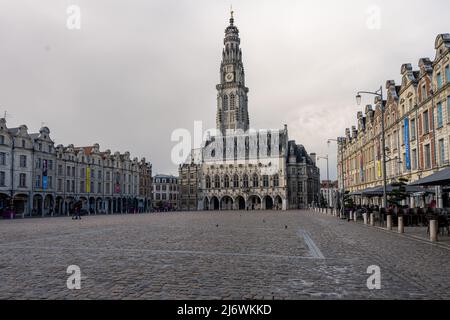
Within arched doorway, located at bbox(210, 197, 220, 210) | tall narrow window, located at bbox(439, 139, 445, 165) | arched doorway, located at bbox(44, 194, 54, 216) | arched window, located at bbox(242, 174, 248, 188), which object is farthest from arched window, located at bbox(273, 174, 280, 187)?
tall narrow window, located at bbox(439, 139, 445, 165)

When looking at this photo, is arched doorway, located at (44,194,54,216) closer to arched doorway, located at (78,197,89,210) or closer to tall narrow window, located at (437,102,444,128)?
arched doorway, located at (78,197,89,210)

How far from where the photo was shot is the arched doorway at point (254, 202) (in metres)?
96.8

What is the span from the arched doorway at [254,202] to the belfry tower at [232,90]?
19.4 m

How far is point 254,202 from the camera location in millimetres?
99375

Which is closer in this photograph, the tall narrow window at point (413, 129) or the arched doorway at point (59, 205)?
the tall narrow window at point (413, 129)

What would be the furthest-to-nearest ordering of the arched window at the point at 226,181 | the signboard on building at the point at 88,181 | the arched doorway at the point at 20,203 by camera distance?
the arched window at the point at 226,181, the signboard on building at the point at 88,181, the arched doorway at the point at 20,203

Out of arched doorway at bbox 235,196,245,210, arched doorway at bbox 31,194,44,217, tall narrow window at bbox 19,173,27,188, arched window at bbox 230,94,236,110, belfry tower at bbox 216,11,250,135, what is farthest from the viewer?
arched window at bbox 230,94,236,110

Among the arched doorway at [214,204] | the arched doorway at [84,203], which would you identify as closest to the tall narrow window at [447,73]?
the arched doorway at [84,203]

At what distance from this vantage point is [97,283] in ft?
26.7

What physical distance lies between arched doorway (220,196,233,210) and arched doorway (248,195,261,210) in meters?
5.61

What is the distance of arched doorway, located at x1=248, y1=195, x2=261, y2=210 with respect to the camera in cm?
9681

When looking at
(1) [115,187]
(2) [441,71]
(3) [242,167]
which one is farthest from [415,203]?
(3) [242,167]

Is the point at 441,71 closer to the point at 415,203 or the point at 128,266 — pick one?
the point at 415,203

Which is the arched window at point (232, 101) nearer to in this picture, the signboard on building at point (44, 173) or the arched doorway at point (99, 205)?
the arched doorway at point (99, 205)
